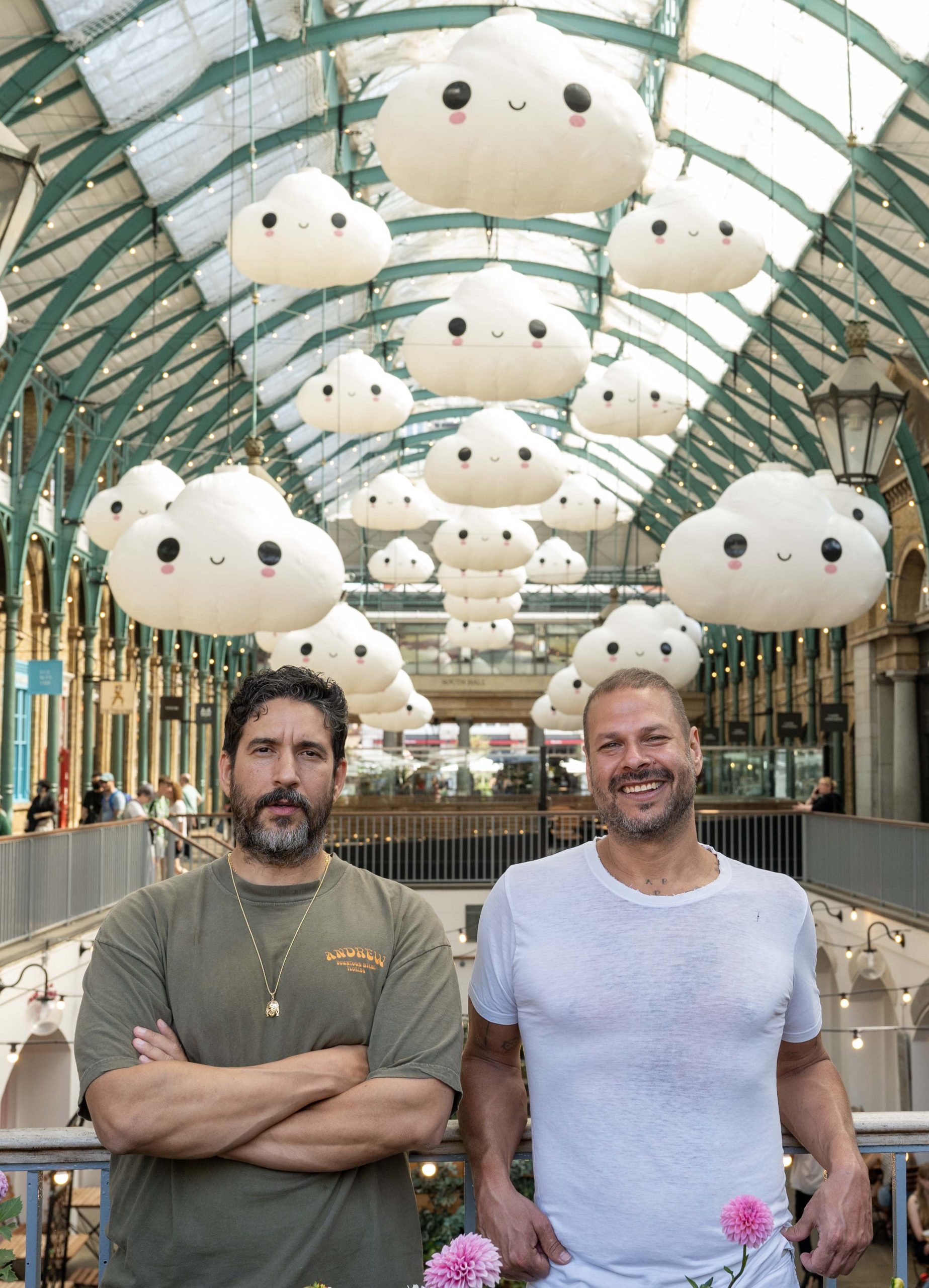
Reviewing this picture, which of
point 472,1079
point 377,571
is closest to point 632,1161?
→ point 472,1079

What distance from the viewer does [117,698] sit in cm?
2355

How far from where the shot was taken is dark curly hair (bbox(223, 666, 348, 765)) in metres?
2.56

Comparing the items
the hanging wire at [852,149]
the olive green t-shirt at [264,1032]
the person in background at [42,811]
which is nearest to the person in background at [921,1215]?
the hanging wire at [852,149]

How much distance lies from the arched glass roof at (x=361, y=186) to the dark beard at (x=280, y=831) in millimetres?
9612

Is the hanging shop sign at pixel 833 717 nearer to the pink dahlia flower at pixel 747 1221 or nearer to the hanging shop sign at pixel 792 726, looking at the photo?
the hanging shop sign at pixel 792 726

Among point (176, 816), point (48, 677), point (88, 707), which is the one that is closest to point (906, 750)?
point (176, 816)

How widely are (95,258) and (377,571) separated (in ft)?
26.2

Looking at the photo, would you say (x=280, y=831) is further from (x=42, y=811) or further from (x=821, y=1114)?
(x=42, y=811)

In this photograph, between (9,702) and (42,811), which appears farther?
(9,702)

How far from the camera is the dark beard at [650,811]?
96.5 inches

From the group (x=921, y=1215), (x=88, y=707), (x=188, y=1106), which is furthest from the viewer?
(x=88, y=707)

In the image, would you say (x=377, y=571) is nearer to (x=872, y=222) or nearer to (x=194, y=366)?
(x=194, y=366)

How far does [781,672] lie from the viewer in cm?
3675

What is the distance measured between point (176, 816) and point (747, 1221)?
15639 millimetres
